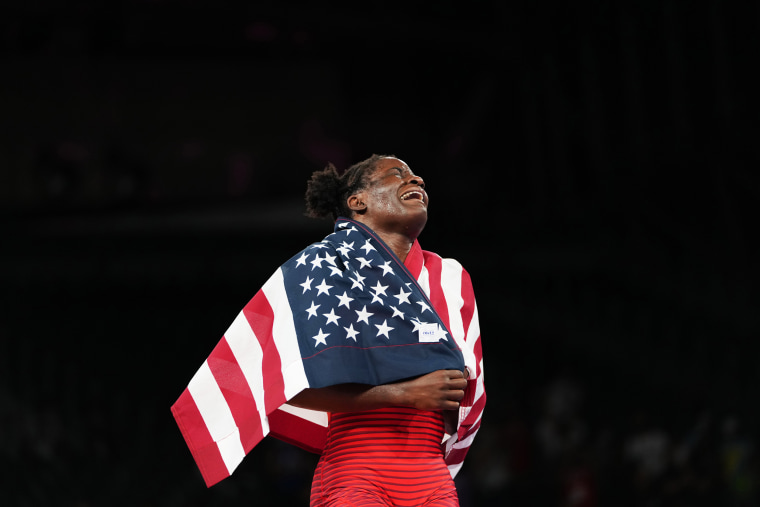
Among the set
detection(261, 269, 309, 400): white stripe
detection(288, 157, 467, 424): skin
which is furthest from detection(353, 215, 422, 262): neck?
detection(261, 269, 309, 400): white stripe

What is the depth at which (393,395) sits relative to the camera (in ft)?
8.81

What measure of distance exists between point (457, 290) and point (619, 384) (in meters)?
7.14

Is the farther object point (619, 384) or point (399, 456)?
point (619, 384)

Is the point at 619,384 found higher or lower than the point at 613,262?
lower

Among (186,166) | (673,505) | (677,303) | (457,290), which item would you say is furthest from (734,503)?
(186,166)

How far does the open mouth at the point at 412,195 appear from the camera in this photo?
3.06m

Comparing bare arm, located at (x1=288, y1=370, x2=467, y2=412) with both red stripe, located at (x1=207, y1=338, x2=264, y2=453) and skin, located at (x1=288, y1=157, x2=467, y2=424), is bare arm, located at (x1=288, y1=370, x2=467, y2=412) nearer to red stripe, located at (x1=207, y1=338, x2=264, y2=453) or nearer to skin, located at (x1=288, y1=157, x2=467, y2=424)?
skin, located at (x1=288, y1=157, x2=467, y2=424)

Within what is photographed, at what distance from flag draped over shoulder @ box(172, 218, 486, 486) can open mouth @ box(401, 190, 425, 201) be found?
0.57ft

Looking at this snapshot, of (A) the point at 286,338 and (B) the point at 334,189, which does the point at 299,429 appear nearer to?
(A) the point at 286,338

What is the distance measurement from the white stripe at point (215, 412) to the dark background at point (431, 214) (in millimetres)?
5553

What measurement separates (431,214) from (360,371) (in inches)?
289

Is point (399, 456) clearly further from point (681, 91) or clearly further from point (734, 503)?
point (681, 91)

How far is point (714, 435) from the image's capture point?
8.10 m

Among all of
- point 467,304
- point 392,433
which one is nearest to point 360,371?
point 392,433
